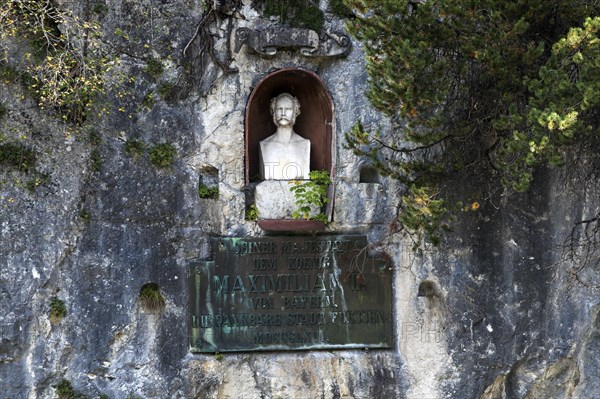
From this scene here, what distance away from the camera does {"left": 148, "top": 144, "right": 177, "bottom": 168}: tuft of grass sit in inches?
334

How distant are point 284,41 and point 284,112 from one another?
62 cm

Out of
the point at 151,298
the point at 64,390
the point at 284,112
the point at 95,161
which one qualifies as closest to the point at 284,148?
the point at 284,112

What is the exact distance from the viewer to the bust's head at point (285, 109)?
873cm

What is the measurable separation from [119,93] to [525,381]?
4416mm

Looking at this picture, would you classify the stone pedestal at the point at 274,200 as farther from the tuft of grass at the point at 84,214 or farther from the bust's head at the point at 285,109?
the tuft of grass at the point at 84,214

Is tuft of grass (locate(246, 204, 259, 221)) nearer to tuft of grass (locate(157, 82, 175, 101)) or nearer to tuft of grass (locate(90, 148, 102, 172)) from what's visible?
tuft of grass (locate(157, 82, 175, 101))

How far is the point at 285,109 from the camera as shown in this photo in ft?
28.7

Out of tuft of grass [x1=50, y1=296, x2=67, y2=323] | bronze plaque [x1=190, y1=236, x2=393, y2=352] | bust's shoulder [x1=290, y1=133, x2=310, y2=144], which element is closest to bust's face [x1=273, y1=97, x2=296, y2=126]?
bust's shoulder [x1=290, y1=133, x2=310, y2=144]

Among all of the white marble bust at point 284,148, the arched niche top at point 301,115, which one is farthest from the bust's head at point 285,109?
the arched niche top at point 301,115

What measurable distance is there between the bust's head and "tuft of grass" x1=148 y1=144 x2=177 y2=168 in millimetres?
980

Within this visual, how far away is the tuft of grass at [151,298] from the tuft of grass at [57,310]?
64cm

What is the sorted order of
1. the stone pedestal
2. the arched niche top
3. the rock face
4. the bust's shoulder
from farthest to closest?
1. the bust's shoulder
2. the arched niche top
3. the stone pedestal
4. the rock face

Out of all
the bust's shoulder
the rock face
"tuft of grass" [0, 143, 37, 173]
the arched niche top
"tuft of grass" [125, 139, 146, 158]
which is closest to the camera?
"tuft of grass" [0, 143, 37, 173]

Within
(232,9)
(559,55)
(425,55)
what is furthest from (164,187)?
(559,55)
